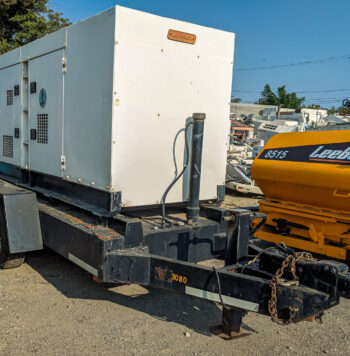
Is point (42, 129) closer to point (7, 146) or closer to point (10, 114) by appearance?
point (10, 114)

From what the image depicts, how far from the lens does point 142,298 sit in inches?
168

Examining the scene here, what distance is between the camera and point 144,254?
11.8ft

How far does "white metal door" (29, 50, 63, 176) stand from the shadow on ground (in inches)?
48.4

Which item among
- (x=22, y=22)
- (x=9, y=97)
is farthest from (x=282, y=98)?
(x=9, y=97)

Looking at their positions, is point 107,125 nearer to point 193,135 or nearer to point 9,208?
point 193,135

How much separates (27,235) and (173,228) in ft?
5.62

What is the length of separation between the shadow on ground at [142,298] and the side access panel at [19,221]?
54 cm

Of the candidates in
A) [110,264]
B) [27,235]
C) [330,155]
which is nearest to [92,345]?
[110,264]

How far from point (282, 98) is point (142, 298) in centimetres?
6262

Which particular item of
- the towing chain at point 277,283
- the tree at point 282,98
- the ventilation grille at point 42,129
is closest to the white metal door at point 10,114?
the ventilation grille at point 42,129

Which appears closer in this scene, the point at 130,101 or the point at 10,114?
the point at 130,101

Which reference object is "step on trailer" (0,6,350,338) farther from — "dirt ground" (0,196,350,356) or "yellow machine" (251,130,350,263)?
"yellow machine" (251,130,350,263)

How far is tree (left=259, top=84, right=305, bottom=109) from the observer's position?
62128 millimetres

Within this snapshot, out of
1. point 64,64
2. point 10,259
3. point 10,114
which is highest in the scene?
point 64,64
